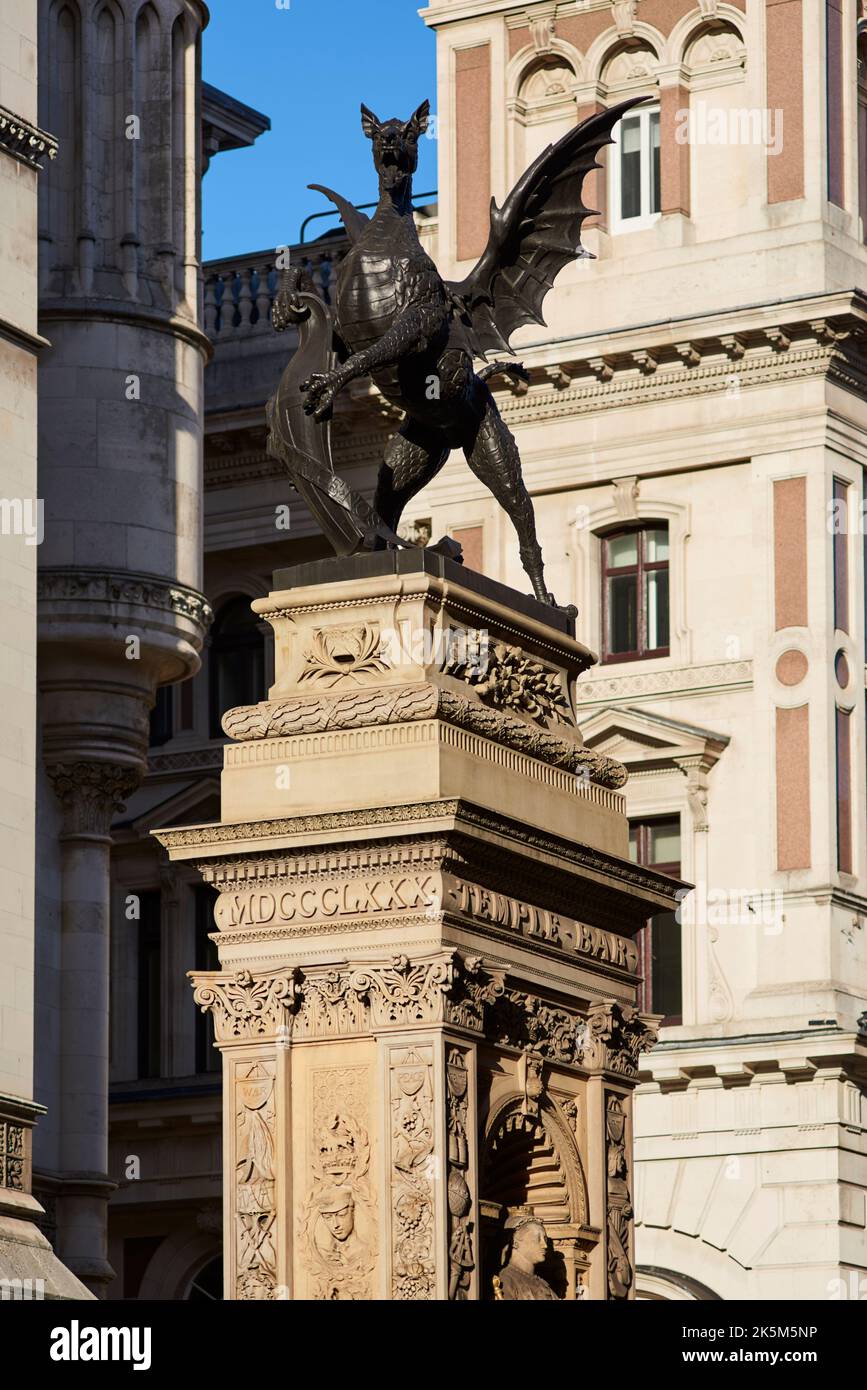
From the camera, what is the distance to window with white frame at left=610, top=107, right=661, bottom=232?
4769 centimetres

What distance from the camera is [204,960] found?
166ft

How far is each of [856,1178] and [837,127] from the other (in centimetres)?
1236

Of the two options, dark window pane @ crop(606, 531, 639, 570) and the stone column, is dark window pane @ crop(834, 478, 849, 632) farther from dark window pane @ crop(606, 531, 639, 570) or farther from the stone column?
the stone column

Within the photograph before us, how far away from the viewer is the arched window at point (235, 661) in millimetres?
51469

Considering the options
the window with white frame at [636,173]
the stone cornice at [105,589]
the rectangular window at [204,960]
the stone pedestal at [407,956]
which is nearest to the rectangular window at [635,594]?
the window with white frame at [636,173]

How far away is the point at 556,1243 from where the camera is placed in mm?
20516

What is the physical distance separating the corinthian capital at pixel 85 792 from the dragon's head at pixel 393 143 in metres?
18.0

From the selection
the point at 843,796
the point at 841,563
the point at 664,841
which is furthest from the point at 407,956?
the point at 664,841

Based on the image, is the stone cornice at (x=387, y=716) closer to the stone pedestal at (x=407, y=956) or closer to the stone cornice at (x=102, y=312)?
the stone pedestal at (x=407, y=956)

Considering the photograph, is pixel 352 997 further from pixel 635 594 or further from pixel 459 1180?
pixel 635 594

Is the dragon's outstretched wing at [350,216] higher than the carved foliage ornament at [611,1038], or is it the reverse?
the dragon's outstretched wing at [350,216]

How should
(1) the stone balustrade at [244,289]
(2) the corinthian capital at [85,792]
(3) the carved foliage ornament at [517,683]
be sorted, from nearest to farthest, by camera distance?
1. (3) the carved foliage ornament at [517,683]
2. (2) the corinthian capital at [85,792]
3. (1) the stone balustrade at [244,289]

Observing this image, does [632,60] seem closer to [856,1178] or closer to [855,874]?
[855,874]

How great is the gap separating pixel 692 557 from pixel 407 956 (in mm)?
27494
